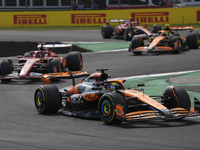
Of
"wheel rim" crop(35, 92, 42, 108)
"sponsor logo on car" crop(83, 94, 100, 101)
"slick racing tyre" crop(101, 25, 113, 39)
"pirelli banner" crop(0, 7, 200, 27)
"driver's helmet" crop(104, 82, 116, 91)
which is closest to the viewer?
"sponsor logo on car" crop(83, 94, 100, 101)

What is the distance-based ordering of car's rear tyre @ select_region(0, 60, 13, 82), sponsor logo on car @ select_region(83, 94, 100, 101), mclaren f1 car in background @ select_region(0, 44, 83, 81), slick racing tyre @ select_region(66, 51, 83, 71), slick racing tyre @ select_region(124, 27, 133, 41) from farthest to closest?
1. slick racing tyre @ select_region(124, 27, 133, 41)
2. slick racing tyre @ select_region(66, 51, 83, 71)
3. car's rear tyre @ select_region(0, 60, 13, 82)
4. mclaren f1 car in background @ select_region(0, 44, 83, 81)
5. sponsor logo on car @ select_region(83, 94, 100, 101)

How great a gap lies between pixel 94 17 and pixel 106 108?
2908cm

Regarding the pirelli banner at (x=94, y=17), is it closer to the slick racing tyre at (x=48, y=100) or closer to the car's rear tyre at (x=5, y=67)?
the car's rear tyre at (x=5, y=67)

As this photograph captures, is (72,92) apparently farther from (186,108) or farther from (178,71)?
→ (178,71)

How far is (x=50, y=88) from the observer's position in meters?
9.68

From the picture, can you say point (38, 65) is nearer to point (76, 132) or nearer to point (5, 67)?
point (5, 67)

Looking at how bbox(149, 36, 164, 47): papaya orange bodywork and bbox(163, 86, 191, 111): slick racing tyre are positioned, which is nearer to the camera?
bbox(163, 86, 191, 111): slick racing tyre

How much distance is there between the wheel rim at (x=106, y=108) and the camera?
8194mm

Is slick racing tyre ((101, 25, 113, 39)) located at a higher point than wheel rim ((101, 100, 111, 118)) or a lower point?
higher

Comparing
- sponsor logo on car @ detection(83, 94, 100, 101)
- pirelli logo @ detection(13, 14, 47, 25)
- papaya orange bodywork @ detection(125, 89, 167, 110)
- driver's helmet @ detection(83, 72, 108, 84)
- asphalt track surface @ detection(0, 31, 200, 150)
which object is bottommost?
asphalt track surface @ detection(0, 31, 200, 150)

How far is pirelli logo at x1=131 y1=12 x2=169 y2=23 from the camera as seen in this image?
115 ft

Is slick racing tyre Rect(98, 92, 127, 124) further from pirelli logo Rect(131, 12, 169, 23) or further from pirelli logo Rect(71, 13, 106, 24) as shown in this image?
pirelli logo Rect(71, 13, 106, 24)

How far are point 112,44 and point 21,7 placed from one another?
16.1 meters

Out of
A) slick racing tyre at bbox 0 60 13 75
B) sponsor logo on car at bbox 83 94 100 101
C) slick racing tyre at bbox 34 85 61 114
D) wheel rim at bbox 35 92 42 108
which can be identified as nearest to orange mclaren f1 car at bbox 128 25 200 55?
slick racing tyre at bbox 0 60 13 75
